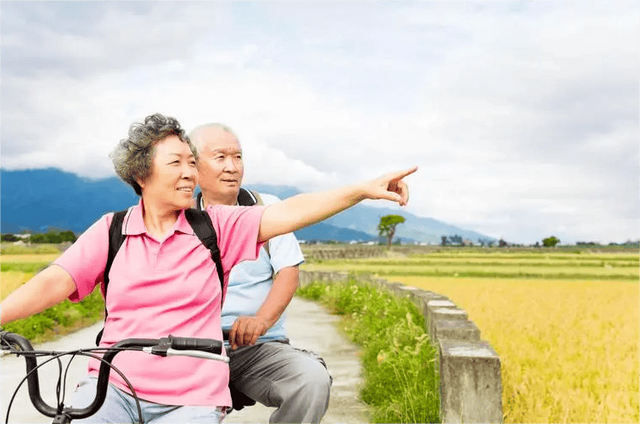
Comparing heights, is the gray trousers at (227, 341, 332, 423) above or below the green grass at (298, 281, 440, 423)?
above

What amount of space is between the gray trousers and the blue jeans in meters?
0.45

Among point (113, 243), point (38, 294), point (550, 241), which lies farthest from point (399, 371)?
point (550, 241)

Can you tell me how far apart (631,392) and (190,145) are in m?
3.82

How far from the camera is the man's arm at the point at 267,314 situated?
2904 mm

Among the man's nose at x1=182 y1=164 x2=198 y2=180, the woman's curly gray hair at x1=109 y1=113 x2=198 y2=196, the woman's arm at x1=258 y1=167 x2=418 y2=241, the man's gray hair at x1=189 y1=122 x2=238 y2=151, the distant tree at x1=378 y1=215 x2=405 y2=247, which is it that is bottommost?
the woman's arm at x1=258 y1=167 x2=418 y2=241

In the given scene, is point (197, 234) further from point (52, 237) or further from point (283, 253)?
point (52, 237)

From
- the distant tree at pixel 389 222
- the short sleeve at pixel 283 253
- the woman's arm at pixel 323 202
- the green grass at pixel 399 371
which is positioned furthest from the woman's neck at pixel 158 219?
the distant tree at pixel 389 222

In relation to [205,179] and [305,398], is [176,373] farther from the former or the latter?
[205,179]

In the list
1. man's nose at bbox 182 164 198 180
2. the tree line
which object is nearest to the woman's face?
man's nose at bbox 182 164 198 180

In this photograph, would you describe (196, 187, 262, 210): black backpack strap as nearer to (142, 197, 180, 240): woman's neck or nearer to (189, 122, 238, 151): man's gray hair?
(189, 122, 238, 151): man's gray hair

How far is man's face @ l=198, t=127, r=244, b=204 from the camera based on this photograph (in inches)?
127

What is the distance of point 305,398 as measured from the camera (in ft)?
9.14

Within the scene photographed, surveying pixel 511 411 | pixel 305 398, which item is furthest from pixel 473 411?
pixel 305 398

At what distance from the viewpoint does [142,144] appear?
8.39 ft
